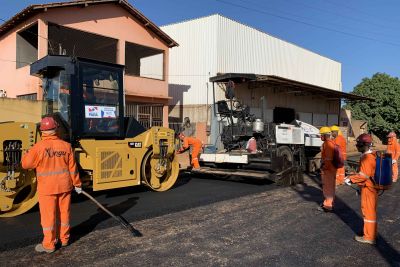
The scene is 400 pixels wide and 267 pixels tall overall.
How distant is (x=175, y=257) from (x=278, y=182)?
577cm

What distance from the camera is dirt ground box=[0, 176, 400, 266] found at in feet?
15.3

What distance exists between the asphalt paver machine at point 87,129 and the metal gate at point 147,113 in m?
9.65

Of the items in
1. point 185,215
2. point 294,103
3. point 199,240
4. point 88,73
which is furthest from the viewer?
point 294,103

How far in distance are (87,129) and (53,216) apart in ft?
9.01

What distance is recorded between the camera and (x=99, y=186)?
23.9 ft

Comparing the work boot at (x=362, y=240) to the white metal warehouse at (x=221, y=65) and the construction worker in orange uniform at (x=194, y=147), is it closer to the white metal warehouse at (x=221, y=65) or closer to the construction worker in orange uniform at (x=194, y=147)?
the construction worker in orange uniform at (x=194, y=147)

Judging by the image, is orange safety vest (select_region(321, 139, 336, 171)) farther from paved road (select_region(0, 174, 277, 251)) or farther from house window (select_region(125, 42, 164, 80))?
house window (select_region(125, 42, 164, 80))

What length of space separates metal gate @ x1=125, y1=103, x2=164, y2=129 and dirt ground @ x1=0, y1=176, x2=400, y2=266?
11.1 meters

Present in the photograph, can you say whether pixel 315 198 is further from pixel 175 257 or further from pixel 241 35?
pixel 241 35

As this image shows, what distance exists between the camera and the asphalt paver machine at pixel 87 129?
6465mm

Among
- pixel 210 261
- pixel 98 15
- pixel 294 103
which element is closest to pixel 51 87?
pixel 210 261

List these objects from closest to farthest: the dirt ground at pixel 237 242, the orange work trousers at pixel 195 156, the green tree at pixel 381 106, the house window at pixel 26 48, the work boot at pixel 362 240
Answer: the dirt ground at pixel 237 242 → the work boot at pixel 362 240 → the orange work trousers at pixel 195 156 → the house window at pixel 26 48 → the green tree at pixel 381 106

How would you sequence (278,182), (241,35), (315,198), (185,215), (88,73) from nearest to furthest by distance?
(185,215)
(88,73)
(315,198)
(278,182)
(241,35)

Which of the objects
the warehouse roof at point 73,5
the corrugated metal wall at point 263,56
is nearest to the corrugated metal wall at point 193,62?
the corrugated metal wall at point 263,56
